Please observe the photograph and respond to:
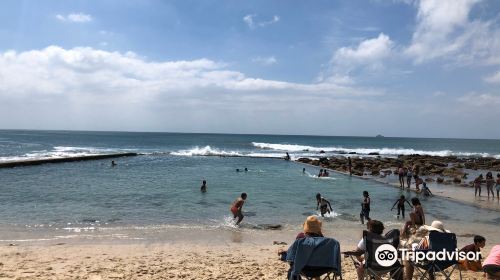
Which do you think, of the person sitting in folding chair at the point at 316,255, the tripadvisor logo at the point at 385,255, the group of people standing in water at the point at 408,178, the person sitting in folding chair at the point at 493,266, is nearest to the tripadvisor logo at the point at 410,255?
the tripadvisor logo at the point at 385,255

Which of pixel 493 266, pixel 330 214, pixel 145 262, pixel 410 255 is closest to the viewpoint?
pixel 493 266

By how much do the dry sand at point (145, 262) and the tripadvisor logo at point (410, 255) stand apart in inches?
77.0

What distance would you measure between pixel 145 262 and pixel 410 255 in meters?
5.76

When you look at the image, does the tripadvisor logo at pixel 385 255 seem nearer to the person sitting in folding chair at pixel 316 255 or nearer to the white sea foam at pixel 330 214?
the person sitting in folding chair at pixel 316 255

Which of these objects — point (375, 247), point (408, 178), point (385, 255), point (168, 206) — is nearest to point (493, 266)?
point (385, 255)

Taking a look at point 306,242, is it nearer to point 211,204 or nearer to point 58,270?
point 58,270

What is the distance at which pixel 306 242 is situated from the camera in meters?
5.44

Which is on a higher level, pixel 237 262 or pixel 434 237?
pixel 434 237

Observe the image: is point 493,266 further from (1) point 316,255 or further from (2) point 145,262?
(2) point 145,262

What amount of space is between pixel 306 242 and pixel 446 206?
16624mm

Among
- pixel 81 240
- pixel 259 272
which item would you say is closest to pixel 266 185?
pixel 81 240

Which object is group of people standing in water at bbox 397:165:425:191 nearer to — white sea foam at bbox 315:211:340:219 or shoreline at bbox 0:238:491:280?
white sea foam at bbox 315:211:340:219

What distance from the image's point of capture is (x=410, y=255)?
6.18m

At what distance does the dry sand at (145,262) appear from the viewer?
315 inches
